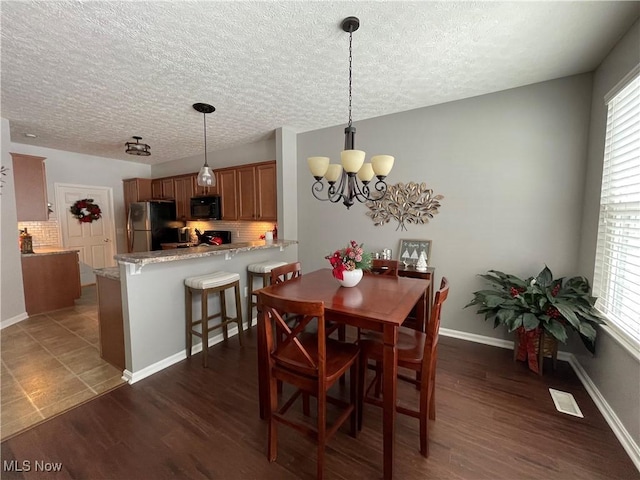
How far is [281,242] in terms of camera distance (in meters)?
3.77

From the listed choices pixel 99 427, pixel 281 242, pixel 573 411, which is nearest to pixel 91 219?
pixel 281 242

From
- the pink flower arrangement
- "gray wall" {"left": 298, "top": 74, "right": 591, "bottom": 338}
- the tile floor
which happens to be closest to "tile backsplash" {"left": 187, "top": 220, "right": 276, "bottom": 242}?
"gray wall" {"left": 298, "top": 74, "right": 591, "bottom": 338}

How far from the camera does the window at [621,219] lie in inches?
70.6

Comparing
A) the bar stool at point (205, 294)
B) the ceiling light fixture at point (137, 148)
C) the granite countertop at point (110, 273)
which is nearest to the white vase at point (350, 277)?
the bar stool at point (205, 294)

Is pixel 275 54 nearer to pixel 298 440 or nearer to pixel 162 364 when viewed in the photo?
pixel 298 440

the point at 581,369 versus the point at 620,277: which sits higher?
the point at 620,277

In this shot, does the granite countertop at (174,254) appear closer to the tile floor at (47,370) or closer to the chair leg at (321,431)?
the tile floor at (47,370)

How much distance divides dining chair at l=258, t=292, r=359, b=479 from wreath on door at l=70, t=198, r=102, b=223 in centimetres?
571

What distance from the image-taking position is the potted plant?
2.18 m

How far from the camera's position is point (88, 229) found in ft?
18.2

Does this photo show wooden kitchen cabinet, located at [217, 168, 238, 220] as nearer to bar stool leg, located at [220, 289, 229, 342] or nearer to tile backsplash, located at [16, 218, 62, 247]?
bar stool leg, located at [220, 289, 229, 342]

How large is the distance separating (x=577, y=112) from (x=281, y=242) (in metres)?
3.38

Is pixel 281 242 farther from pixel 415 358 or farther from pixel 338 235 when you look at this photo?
pixel 415 358

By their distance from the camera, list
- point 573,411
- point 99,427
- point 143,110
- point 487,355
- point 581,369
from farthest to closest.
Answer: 1. point 143,110
2. point 487,355
3. point 581,369
4. point 573,411
5. point 99,427
